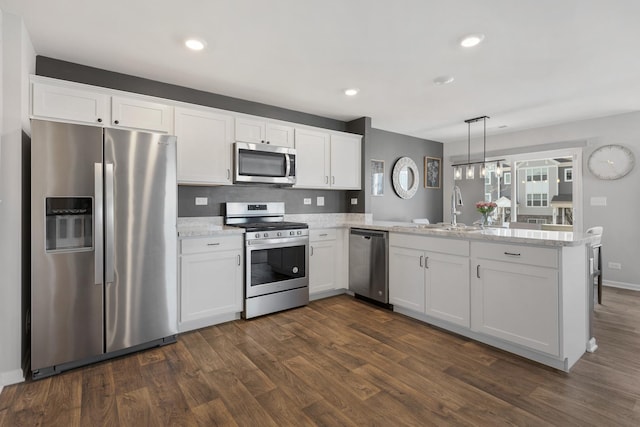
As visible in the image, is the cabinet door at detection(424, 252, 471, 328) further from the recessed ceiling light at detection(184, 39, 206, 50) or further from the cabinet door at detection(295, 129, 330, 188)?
the recessed ceiling light at detection(184, 39, 206, 50)

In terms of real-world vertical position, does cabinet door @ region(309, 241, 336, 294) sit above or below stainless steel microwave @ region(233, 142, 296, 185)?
below

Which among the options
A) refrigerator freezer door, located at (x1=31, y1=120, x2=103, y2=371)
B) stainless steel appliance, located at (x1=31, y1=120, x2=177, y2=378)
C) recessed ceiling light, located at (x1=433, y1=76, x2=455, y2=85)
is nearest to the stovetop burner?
stainless steel appliance, located at (x1=31, y1=120, x2=177, y2=378)

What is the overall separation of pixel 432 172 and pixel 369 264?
122 inches

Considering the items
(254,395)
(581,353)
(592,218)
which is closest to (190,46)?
(254,395)

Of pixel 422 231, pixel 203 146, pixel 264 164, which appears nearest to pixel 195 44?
pixel 203 146

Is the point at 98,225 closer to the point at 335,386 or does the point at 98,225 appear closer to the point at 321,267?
the point at 335,386

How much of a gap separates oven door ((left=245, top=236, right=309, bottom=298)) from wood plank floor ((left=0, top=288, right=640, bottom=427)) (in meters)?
0.55

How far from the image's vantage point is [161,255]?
258 cm

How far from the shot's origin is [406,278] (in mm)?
3338

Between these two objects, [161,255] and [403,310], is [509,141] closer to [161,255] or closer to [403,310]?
[403,310]

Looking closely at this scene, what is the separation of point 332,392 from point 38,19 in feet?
10.2

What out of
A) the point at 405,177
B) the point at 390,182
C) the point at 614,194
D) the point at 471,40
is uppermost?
the point at 471,40

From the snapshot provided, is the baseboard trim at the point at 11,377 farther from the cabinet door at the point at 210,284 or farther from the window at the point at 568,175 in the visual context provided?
the window at the point at 568,175

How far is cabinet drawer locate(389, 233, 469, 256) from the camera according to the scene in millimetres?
2812
